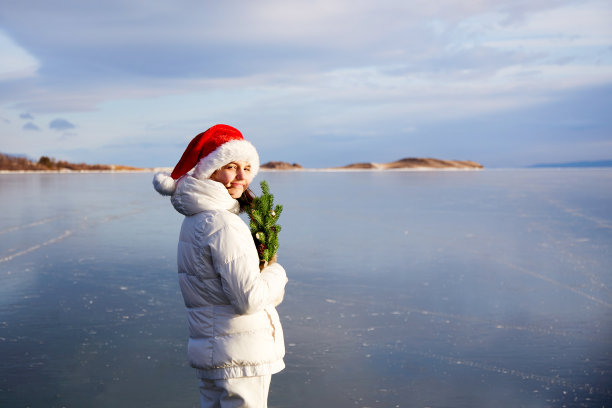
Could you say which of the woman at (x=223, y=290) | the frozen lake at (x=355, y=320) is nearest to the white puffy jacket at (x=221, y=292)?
the woman at (x=223, y=290)

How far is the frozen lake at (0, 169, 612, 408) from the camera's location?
4.05 m

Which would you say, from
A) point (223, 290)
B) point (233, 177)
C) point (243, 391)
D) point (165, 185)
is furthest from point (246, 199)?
point (243, 391)

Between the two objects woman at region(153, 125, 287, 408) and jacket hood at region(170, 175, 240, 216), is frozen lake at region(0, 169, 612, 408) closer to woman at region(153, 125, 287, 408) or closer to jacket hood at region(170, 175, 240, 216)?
woman at region(153, 125, 287, 408)

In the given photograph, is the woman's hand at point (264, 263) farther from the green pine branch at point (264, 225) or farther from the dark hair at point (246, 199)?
the dark hair at point (246, 199)

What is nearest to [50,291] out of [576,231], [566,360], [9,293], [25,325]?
[9,293]

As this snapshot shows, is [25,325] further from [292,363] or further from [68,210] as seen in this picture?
[68,210]

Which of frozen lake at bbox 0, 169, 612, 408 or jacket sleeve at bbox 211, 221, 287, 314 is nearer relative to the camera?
jacket sleeve at bbox 211, 221, 287, 314

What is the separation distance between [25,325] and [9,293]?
1456mm

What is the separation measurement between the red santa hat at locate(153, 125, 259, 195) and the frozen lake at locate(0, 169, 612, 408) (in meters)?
1.97

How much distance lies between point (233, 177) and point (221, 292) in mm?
527

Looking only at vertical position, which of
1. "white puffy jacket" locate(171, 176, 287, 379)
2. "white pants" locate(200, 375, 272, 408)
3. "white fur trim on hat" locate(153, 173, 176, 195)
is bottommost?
"white pants" locate(200, 375, 272, 408)

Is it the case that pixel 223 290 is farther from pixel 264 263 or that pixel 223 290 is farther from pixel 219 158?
pixel 219 158

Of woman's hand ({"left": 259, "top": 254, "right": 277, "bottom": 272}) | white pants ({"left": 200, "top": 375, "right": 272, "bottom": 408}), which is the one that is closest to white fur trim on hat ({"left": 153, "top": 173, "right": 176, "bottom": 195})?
woman's hand ({"left": 259, "top": 254, "right": 277, "bottom": 272})

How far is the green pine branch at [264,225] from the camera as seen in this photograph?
7.94ft
